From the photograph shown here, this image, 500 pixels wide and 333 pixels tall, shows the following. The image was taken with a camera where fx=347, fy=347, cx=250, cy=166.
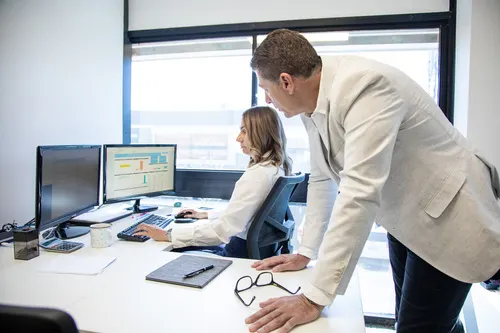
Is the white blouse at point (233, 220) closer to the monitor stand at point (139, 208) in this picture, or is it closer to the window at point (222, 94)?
the monitor stand at point (139, 208)

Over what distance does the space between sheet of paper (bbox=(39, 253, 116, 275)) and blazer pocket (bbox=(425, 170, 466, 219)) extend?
3.55ft

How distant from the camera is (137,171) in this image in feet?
7.45

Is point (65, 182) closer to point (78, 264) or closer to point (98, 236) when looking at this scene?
point (98, 236)

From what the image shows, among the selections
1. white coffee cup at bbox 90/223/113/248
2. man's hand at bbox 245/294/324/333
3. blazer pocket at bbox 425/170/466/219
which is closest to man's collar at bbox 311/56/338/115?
blazer pocket at bbox 425/170/466/219

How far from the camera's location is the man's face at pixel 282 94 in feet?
3.30

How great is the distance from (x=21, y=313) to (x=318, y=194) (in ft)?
3.26

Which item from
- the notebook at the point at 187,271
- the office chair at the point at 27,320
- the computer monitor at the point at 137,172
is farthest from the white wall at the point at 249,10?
the office chair at the point at 27,320

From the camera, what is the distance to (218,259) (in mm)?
1313

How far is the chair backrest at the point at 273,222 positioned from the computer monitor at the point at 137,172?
999 millimetres

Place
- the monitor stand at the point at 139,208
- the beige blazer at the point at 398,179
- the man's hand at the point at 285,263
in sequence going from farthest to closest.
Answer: the monitor stand at the point at 139,208
the man's hand at the point at 285,263
the beige blazer at the point at 398,179

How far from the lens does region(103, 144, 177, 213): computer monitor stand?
6.89ft

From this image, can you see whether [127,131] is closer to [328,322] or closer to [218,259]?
[218,259]

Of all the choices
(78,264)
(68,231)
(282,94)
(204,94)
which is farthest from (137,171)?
(282,94)

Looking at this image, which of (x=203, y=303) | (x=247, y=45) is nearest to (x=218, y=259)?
(x=203, y=303)
